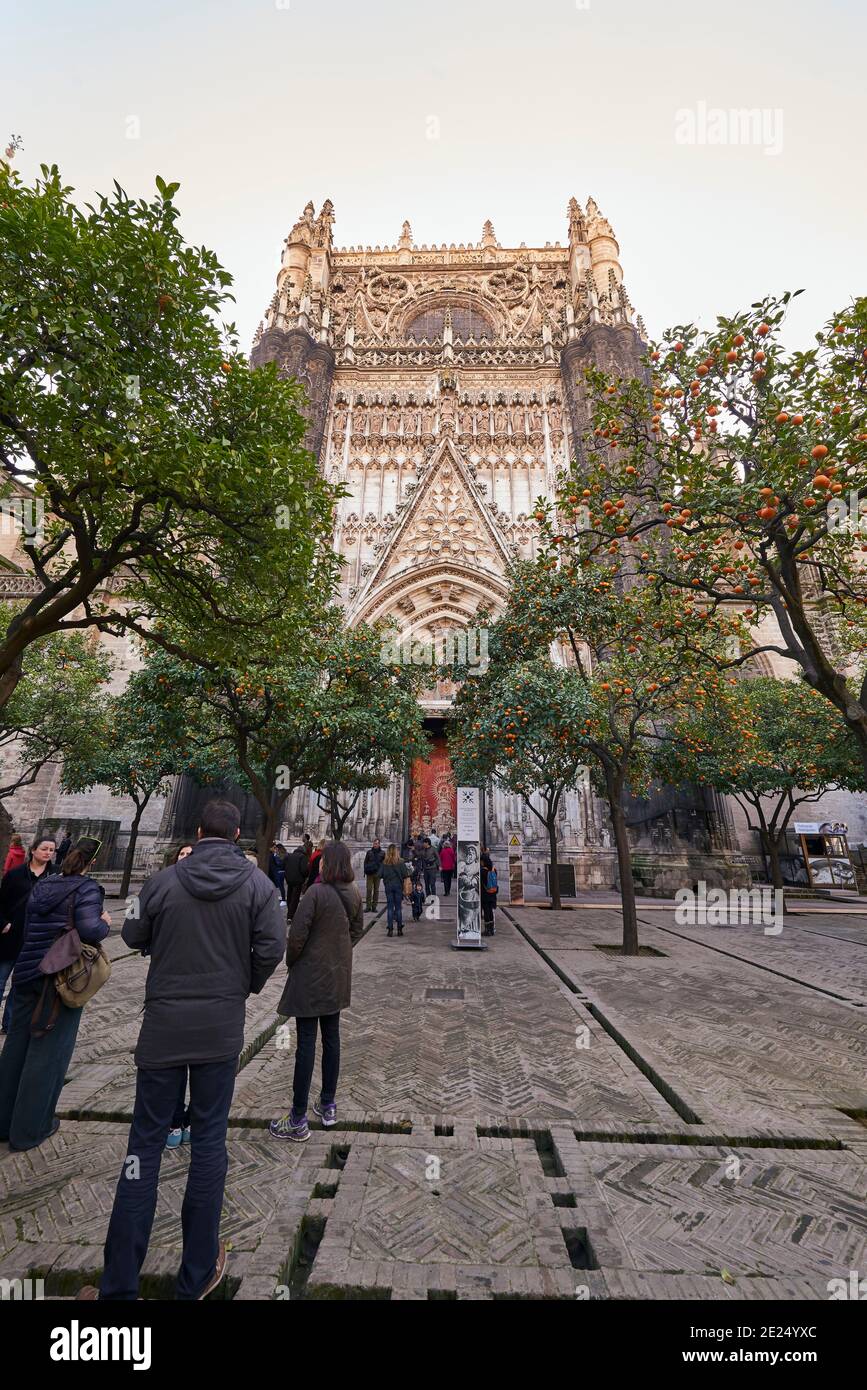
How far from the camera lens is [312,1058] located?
12.5 ft

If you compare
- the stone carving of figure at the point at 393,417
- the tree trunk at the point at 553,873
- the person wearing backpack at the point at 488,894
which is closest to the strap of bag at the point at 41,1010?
the person wearing backpack at the point at 488,894

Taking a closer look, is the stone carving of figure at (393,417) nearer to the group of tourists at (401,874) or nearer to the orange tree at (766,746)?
the orange tree at (766,746)

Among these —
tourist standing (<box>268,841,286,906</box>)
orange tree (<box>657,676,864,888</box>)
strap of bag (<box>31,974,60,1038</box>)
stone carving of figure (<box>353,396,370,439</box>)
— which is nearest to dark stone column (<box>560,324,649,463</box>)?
stone carving of figure (<box>353,396,370,439</box>)

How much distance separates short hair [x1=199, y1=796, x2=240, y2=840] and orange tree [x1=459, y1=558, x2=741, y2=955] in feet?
21.0

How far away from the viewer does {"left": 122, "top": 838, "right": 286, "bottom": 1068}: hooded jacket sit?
8.21ft

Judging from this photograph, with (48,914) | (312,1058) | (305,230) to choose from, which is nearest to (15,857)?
(48,914)

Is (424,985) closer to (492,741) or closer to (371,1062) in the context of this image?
(371,1062)

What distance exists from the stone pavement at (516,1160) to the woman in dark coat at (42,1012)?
241 millimetres

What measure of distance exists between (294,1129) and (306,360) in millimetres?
32858

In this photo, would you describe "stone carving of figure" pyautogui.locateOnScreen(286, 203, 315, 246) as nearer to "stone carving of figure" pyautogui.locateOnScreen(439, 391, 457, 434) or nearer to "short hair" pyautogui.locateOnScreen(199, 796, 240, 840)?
"stone carving of figure" pyautogui.locateOnScreen(439, 391, 457, 434)

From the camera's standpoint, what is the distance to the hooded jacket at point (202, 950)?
250cm

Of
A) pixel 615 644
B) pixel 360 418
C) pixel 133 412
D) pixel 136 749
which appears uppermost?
pixel 360 418

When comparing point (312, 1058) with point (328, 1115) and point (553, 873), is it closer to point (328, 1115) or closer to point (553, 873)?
point (328, 1115)

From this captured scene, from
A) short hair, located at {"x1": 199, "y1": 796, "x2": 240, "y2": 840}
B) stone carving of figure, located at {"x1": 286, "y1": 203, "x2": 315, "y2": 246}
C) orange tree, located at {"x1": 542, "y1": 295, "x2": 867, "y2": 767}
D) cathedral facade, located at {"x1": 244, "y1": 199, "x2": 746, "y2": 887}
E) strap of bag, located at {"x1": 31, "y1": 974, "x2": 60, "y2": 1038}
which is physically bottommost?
strap of bag, located at {"x1": 31, "y1": 974, "x2": 60, "y2": 1038}
